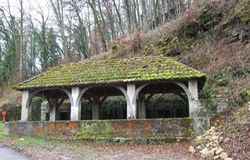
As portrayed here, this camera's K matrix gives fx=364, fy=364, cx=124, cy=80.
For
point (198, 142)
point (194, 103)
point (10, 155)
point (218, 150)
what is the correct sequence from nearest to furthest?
point (218, 150)
point (10, 155)
point (198, 142)
point (194, 103)

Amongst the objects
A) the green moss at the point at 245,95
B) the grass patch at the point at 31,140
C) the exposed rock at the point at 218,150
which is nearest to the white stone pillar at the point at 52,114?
the grass patch at the point at 31,140

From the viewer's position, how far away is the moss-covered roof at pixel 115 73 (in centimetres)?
1684

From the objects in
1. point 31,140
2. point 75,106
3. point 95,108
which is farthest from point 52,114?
point 31,140

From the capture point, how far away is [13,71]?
42.2 metres

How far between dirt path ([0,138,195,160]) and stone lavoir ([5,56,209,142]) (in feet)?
3.07

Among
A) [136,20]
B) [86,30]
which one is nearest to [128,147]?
[136,20]

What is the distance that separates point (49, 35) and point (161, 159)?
1408 inches

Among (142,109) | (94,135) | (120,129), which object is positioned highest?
(142,109)

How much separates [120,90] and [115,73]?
0.89 m

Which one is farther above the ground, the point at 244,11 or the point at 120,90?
the point at 244,11

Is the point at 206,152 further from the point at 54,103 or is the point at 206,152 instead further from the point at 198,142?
the point at 54,103

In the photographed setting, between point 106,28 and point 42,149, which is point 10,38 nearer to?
point 106,28

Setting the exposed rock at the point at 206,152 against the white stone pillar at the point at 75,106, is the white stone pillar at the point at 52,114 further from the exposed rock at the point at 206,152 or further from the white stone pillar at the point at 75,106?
the exposed rock at the point at 206,152

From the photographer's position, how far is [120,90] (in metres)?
18.2
